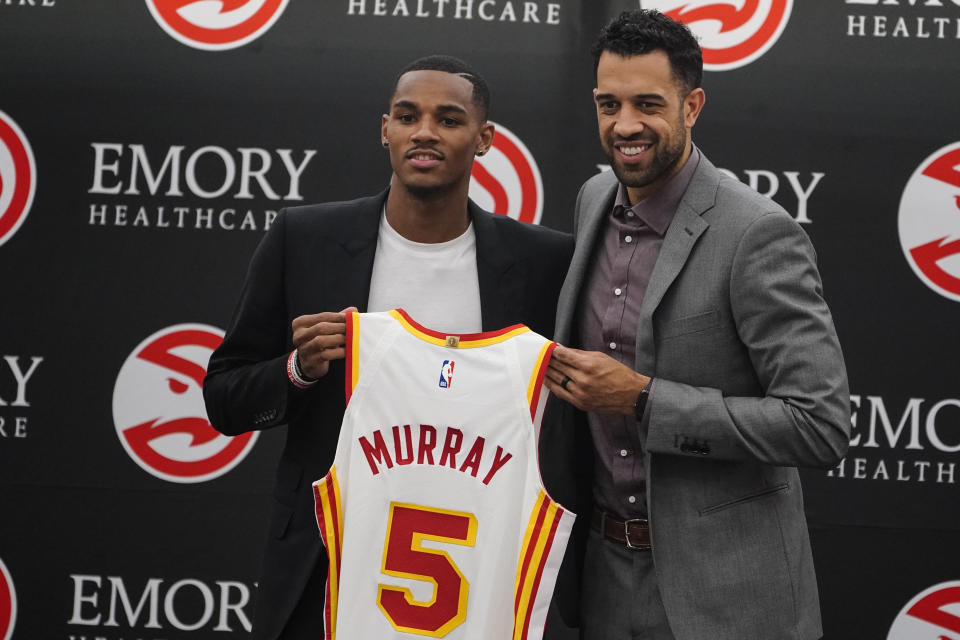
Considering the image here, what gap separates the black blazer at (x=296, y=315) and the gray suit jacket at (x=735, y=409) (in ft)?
1.14

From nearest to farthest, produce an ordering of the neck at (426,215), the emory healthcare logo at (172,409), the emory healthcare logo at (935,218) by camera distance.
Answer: the neck at (426,215) < the emory healthcare logo at (935,218) < the emory healthcare logo at (172,409)

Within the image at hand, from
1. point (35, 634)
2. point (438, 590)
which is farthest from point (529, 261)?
point (35, 634)

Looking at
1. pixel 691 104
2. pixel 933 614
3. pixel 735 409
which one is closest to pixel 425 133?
pixel 691 104

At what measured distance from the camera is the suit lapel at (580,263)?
71.8 inches

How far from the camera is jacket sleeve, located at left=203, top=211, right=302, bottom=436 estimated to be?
1844mm

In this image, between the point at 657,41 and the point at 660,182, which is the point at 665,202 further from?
the point at 657,41

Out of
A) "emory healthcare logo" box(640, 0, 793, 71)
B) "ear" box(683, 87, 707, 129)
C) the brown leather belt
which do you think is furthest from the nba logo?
"emory healthcare logo" box(640, 0, 793, 71)

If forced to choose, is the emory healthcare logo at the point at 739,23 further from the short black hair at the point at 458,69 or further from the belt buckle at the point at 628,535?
→ the belt buckle at the point at 628,535

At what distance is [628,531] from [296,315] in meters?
0.79

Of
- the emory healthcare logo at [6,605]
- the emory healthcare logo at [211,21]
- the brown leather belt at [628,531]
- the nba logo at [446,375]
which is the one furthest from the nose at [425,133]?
the emory healthcare logo at [6,605]

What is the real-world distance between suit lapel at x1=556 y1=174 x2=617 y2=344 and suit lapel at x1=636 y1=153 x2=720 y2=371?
17cm

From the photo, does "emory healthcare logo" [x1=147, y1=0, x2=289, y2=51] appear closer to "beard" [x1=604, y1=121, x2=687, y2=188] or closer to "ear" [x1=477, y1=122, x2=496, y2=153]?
"ear" [x1=477, y1=122, x2=496, y2=153]

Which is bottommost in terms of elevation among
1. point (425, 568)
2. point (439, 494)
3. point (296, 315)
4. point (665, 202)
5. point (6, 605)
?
point (6, 605)

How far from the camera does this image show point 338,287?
73.7 inches
